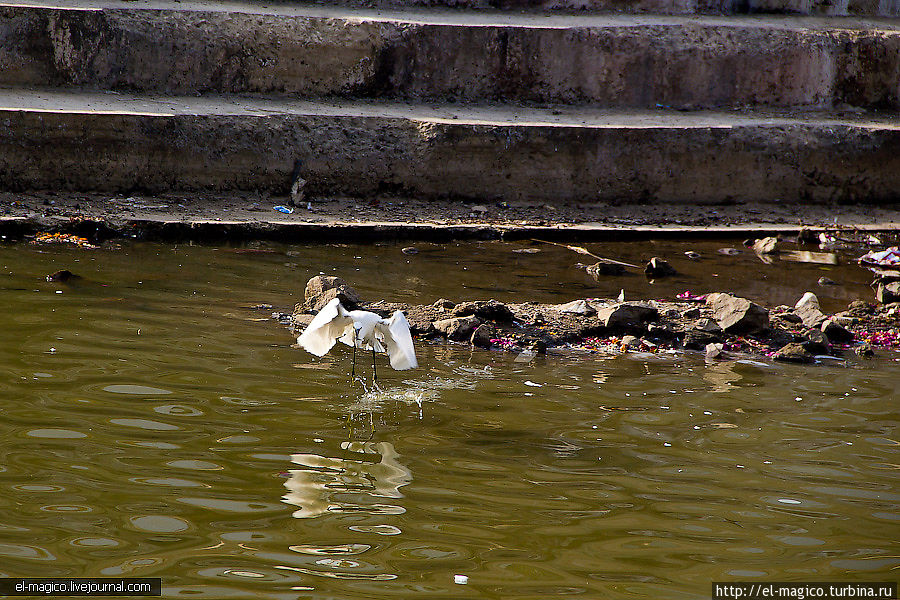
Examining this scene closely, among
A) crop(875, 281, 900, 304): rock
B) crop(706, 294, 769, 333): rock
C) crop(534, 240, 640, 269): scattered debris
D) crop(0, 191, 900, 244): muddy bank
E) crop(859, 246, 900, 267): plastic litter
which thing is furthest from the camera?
crop(859, 246, 900, 267): plastic litter

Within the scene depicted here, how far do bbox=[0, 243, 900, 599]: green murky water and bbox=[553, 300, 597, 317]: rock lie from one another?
0.71 metres

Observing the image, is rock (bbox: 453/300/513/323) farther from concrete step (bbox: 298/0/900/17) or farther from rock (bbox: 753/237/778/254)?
concrete step (bbox: 298/0/900/17)

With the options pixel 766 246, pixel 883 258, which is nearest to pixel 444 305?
pixel 766 246

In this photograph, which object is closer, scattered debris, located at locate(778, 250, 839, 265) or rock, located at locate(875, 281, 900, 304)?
rock, located at locate(875, 281, 900, 304)

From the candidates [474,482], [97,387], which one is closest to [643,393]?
[474,482]

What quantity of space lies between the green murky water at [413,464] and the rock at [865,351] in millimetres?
126

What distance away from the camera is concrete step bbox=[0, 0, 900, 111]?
35.2 ft

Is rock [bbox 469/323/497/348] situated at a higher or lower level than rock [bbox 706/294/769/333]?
lower

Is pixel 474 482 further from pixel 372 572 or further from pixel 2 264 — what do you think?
pixel 2 264

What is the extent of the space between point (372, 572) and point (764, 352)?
3797 mm

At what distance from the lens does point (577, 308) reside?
6480 mm

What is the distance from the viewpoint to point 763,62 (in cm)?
1216

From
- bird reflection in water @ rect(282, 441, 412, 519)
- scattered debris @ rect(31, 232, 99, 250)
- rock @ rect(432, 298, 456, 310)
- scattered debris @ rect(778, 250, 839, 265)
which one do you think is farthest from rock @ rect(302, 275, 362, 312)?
scattered debris @ rect(778, 250, 839, 265)

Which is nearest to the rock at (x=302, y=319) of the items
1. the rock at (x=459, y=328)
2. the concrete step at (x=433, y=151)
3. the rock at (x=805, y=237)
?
the rock at (x=459, y=328)
